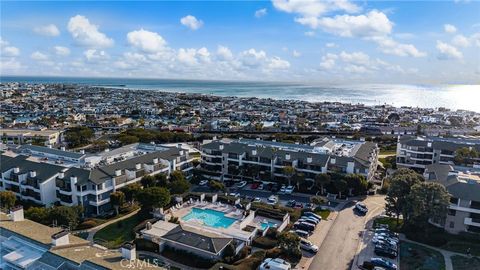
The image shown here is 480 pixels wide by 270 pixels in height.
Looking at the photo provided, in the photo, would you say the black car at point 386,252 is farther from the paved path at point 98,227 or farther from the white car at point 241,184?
the paved path at point 98,227

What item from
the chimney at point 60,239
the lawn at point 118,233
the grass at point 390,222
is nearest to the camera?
the chimney at point 60,239

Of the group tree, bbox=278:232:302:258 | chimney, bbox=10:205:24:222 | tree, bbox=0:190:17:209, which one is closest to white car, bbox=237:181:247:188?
tree, bbox=278:232:302:258

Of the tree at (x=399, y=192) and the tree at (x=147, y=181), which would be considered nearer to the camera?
the tree at (x=399, y=192)

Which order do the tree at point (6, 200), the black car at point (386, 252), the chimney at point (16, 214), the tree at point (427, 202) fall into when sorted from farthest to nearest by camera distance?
the tree at point (6, 200), the tree at point (427, 202), the black car at point (386, 252), the chimney at point (16, 214)

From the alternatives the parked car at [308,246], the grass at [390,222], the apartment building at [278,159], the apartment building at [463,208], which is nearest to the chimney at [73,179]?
the apartment building at [278,159]

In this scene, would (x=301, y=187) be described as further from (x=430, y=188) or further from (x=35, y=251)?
(x=35, y=251)

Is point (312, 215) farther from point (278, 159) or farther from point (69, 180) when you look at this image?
point (69, 180)

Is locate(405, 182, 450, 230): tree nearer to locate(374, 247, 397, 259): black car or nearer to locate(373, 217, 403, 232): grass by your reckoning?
locate(373, 217, 403, 232): grass
